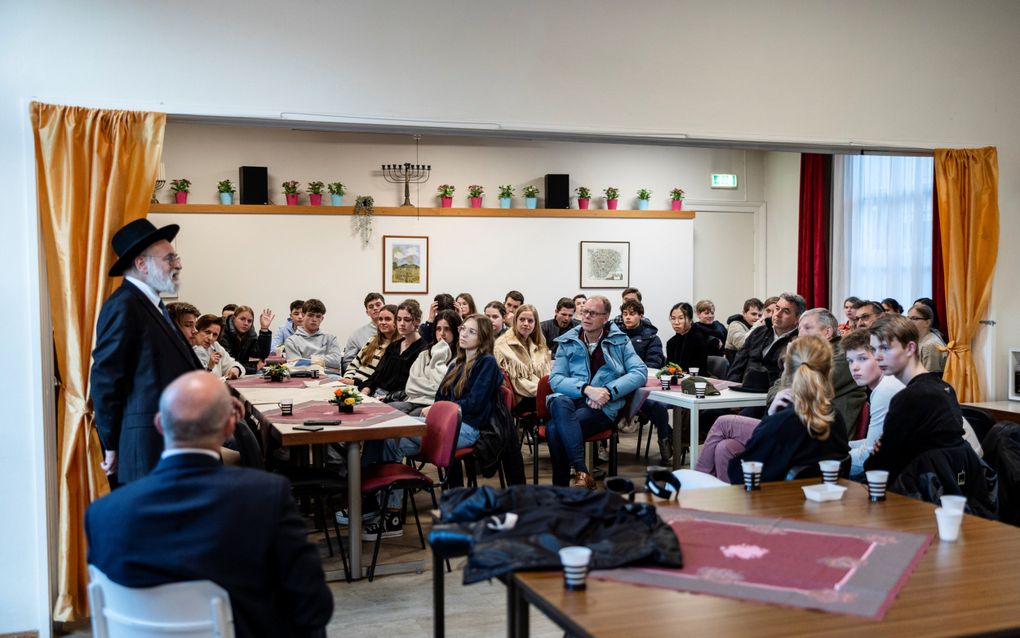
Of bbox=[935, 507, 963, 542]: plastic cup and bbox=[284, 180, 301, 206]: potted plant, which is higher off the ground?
bbox=[284, 180, 301, 206]: potted plant

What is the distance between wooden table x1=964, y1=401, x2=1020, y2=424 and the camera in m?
5.71

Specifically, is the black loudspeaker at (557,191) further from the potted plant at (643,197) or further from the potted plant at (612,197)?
the potted plant at (643,197)

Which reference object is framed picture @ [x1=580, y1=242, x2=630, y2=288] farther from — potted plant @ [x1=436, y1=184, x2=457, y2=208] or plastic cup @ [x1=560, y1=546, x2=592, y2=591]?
plastic cup @ [x1=560, y1=546, x2=592, y2=591]

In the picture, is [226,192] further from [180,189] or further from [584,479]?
[584,479]

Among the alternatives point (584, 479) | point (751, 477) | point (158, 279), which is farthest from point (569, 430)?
point (158, 279)

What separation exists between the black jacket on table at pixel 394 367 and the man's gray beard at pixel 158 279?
317cm

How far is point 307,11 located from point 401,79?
0.56m

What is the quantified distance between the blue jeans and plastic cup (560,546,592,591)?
403cm

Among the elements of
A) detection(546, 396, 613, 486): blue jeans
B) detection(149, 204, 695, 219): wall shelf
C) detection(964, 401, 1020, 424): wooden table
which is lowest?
detection(546, 396, 613, 486): blue jeans

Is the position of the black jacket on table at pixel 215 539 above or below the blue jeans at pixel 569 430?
above

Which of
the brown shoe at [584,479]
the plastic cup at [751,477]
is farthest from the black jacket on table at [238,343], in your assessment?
the plastic cup at [751,477]

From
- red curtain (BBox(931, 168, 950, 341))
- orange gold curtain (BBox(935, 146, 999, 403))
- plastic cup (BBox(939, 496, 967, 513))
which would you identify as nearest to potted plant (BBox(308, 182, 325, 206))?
red curtain (BBox(931, 168, 950, 341))

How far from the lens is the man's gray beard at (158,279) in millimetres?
3686

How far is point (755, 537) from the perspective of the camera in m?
2.55
